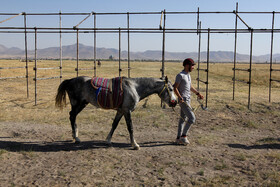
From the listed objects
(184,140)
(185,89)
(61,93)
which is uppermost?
(185,89)

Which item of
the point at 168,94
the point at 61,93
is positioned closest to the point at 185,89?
the point at 168,94

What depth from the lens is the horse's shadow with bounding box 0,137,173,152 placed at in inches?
258

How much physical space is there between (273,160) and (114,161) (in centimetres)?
351

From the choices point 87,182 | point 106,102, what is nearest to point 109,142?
point 106,102

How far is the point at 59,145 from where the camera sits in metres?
6.88

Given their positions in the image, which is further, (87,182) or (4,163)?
(4,163)

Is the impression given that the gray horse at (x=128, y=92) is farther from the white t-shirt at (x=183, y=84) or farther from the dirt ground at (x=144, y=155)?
the dirt ground at (x=144, y=155)

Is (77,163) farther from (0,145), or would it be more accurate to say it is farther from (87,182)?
(0,145)

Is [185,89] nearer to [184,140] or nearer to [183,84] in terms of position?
[183,84]

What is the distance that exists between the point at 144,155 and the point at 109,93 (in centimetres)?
173

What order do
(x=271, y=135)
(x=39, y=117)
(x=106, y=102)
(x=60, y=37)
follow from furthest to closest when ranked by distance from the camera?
(x=60, y=37), (x=39, y=117), (x=271, y=135), (x=106, y=102)

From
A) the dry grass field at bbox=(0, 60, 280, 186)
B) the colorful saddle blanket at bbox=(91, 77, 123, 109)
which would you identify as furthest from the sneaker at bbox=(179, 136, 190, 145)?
the colorful saddle blanket at bbox=(91, 77, 123, 109)

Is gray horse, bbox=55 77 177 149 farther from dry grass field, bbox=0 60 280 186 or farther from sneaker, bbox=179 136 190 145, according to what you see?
sneaker, bbox=179 136 190 145

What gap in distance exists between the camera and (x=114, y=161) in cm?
575
